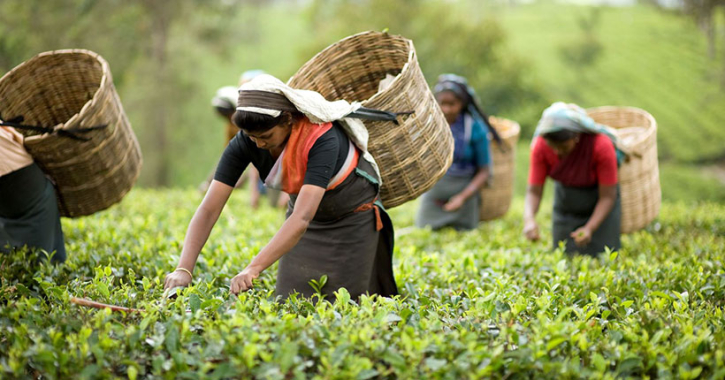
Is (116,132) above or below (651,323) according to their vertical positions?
above

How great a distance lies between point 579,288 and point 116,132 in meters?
3.17

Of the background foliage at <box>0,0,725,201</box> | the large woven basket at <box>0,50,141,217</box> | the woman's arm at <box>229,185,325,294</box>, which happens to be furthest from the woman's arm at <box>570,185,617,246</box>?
the background foliage at <box>0,0,725,201</box>

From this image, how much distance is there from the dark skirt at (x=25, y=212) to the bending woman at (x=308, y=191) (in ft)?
4.77

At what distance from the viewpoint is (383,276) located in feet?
11.7

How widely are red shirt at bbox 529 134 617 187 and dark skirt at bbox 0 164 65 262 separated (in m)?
3.57

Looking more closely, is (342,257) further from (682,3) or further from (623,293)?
(682,3)

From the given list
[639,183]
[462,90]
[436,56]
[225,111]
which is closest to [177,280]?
[462,90]

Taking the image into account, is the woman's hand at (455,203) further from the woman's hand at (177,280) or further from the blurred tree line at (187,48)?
the blurred tree line at (187,48)

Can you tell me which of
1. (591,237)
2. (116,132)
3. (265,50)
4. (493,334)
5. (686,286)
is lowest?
(265,50)

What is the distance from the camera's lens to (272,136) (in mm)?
2967

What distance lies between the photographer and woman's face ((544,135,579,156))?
15.5 ft

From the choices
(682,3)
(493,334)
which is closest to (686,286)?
(493,334)

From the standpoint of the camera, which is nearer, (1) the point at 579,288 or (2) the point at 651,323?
(2) the point at 651,323

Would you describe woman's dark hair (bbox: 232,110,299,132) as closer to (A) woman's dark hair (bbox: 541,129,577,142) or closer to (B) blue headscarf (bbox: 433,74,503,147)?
(A) woman's dark hair (bbox: 541,129,577,142)
